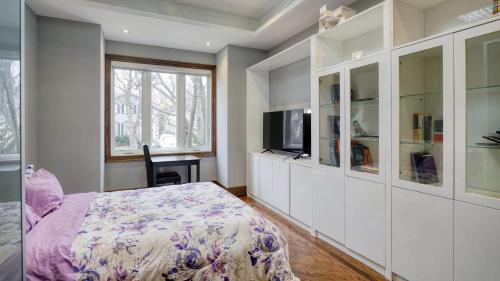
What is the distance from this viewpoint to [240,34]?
4.00m

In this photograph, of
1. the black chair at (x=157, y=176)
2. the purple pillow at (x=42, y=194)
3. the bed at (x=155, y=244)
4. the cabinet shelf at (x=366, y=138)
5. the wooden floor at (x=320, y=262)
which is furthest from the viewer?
the black chair at (x=157, y=176)

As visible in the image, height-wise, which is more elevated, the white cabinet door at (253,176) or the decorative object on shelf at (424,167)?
the decorative object on shelf at (424,167)

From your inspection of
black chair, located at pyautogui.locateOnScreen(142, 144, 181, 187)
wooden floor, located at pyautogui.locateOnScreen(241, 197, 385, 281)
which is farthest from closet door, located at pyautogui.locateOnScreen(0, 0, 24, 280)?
black chair, located at pyautogui.locateOnScreen(142, 144, 181, 187)

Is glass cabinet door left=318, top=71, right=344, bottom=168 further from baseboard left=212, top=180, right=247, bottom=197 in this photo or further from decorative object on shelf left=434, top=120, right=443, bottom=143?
baseboard left=212, top=180, right=247, bottom=197

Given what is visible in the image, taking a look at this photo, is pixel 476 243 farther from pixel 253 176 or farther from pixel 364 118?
pixel 253 176

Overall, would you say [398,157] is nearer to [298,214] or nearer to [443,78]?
[443,78]

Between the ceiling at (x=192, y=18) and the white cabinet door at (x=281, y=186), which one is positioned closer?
the ceiling at (x=192, y=18)

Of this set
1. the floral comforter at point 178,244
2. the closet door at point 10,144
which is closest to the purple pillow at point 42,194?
the floral comforter at point 178,244

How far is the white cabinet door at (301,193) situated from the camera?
303 centimetres

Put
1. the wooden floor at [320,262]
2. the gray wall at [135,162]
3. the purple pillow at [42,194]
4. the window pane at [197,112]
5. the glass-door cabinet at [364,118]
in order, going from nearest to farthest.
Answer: the purple pillow at [42,194], the wooden floor at [320,262], the glass-door cabinet at [364,118], the gray wall at [135,162], the window pane at [197,112]

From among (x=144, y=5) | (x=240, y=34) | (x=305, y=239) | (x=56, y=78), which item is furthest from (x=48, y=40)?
(x=305, y=239)

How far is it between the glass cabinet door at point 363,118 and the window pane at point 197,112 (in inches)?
126

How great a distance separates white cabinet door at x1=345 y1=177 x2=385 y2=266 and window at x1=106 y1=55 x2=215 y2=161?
312 centimetres

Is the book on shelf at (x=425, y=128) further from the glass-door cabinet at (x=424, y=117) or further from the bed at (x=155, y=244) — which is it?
the bed at (x=155, y=244)
